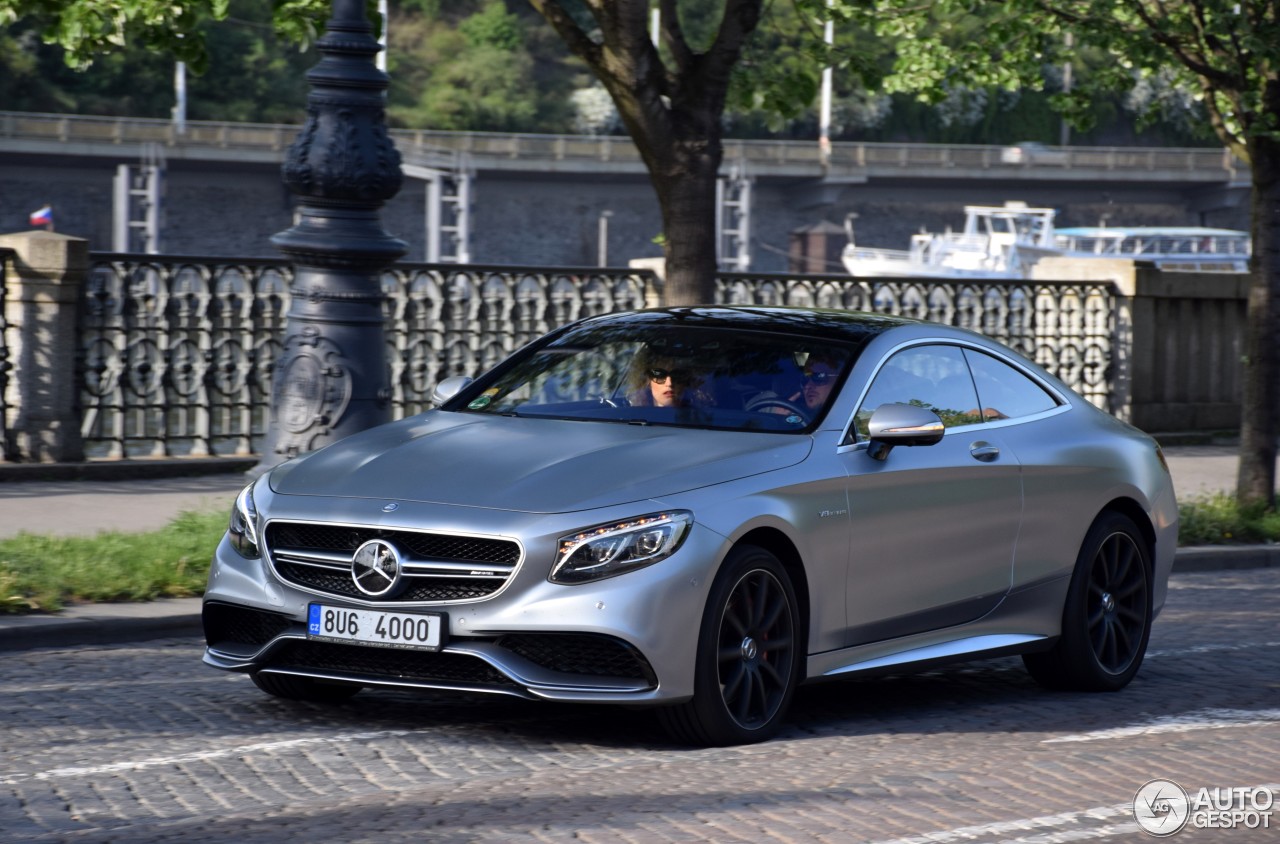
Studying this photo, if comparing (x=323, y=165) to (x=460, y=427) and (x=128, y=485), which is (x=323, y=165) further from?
(x=128, y=485)

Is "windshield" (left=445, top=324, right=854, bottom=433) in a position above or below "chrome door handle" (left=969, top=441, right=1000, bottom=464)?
above

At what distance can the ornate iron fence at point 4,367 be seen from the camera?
523 inches

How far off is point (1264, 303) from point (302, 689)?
925 cm

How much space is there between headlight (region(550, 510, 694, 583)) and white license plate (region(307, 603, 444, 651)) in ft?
1.37

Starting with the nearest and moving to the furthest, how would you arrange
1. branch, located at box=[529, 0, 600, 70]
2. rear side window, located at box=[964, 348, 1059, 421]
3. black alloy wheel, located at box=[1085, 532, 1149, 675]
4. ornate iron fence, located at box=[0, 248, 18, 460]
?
rear side window, located at box=[964, 348, 1059, 421] < black alloy wheel, located at box=[1085, 532, 1149, 675] < branch, located at box=[529, 0, 600, 70] < ornate iron fence, located at box=[0, 248, 18, 460]

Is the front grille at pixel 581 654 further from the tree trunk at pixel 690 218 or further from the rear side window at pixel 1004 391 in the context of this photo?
the tree trunk at pixel 690 218

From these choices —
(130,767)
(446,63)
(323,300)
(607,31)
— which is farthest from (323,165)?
(446,63)

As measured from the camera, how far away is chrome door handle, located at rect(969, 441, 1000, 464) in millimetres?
7441

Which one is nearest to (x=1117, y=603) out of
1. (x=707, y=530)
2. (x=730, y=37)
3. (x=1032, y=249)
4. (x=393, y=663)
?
(x=707, y=530)

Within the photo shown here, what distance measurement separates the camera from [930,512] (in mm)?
7113

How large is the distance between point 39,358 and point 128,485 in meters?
1.07

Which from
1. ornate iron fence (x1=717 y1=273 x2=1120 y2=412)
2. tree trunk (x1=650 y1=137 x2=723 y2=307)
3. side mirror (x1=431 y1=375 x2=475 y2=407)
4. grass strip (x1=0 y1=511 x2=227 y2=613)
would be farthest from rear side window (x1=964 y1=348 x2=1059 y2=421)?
ornate iron fence (x1=717 y1=273 x2=1120 y2=412)

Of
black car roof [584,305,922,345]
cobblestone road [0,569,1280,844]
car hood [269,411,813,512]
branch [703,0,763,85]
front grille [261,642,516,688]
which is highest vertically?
branch [703,0,763,85]

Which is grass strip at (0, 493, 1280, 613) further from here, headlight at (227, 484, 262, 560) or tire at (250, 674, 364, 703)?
headlight at (227, 484, 262, 560)
